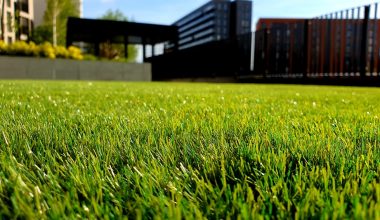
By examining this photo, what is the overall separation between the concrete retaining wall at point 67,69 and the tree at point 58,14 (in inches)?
492

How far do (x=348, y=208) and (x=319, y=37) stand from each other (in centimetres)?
1540

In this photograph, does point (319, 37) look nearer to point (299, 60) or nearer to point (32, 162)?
point (299, 60)

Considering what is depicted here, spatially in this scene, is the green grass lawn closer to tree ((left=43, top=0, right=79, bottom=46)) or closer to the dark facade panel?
the dark facade panel

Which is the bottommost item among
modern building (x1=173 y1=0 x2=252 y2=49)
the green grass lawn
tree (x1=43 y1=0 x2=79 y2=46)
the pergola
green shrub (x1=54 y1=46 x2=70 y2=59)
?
the green grass lawn

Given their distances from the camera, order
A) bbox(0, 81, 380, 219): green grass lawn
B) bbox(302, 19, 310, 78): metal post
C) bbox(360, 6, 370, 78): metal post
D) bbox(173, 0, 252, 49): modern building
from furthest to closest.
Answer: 1. bbox(173, 0, 252, 49): modern building
2. bbox(302, 19, 310, 78): metal post
3. bbox(360, 6, 370, 78): metal post
4. bbox(0, 81, 380, 219): green grass lawn

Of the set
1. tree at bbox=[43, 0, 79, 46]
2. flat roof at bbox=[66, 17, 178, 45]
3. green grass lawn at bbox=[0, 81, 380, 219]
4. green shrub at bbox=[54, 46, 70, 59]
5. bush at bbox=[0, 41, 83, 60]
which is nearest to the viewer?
green grass lawn at bbox=[0, 81, 380, 219]

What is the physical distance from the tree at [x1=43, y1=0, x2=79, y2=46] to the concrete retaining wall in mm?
12504

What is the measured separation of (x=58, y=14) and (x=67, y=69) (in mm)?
16662

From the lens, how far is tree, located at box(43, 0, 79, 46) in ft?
105

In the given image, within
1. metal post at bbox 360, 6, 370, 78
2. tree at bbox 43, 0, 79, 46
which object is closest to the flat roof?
tree at bbox 43, 0, 79, 46

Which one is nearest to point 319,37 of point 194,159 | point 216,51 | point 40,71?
point 216,51

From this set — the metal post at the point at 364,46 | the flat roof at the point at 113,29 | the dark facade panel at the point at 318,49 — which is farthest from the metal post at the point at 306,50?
the flat roof at the point at 113,29

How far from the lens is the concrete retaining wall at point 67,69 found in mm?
17922

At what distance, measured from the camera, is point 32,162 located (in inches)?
51.7
